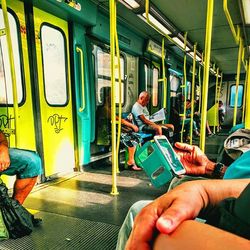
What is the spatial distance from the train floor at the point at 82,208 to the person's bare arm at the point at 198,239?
5.06 ft

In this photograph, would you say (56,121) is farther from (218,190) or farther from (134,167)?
(218,190)

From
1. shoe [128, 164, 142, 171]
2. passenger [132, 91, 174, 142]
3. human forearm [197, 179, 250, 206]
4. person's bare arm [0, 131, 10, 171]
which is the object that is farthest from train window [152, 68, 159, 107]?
human forearm [197, 179, 250, 206]

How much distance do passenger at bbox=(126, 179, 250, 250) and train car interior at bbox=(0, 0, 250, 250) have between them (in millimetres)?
1363

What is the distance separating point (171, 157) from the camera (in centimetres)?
160

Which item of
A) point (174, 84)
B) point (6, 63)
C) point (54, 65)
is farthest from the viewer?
point (174, 84)

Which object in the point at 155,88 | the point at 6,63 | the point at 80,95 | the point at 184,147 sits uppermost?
the point at 6,63

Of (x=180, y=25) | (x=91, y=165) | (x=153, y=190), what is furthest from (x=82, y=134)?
(x=180, y=25)

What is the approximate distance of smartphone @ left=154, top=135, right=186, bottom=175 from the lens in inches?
59.4

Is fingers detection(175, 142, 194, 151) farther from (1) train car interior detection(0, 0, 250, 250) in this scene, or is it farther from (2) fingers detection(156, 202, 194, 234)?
(2) fingers detection(156, 202, 194, 234)

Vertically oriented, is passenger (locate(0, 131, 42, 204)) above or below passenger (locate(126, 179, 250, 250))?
below

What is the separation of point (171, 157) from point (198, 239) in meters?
1.20

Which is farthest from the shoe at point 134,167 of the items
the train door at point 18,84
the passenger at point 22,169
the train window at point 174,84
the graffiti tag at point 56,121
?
the train window at point 174,84

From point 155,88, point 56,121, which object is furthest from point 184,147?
point 155,88

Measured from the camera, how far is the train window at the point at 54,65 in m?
3.28
